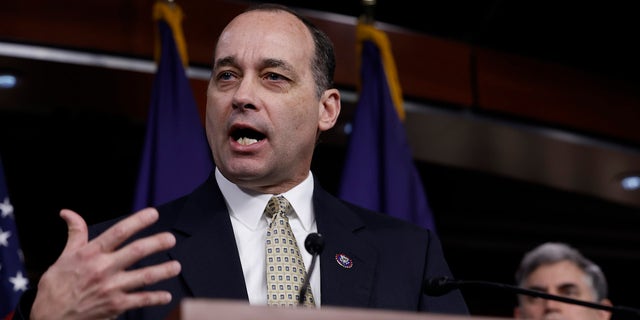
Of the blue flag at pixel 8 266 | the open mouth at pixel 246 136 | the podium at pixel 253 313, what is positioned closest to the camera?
the podium at pixel 253 313

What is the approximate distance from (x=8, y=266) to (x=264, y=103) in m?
1.19

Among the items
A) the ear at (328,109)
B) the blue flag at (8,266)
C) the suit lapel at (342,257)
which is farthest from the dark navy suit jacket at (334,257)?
the blue flag at (8,266)

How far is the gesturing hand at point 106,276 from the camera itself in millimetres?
1530

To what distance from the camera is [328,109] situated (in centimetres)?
235

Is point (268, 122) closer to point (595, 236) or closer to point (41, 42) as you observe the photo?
point (41, 42)

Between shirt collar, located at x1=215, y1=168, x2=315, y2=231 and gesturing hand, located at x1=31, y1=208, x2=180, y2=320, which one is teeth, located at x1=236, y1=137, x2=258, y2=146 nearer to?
shirt collar, located at x1=215, y1=168, x2=315, y2=231

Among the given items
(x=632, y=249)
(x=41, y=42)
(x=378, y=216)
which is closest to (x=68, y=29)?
(x=41, y=42)

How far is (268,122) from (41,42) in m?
1.95

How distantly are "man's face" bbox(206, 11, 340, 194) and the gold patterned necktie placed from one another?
0.13 meters

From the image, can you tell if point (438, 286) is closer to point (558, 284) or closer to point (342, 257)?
→ point (342, 257)

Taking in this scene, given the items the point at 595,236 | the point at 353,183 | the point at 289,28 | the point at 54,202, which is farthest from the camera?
the point at 595,236

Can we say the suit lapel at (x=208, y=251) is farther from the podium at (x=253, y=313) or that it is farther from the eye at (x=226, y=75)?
the podium at (x=253, y=313)

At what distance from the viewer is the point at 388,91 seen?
12.1 ft

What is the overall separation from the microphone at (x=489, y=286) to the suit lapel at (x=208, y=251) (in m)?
0.36
